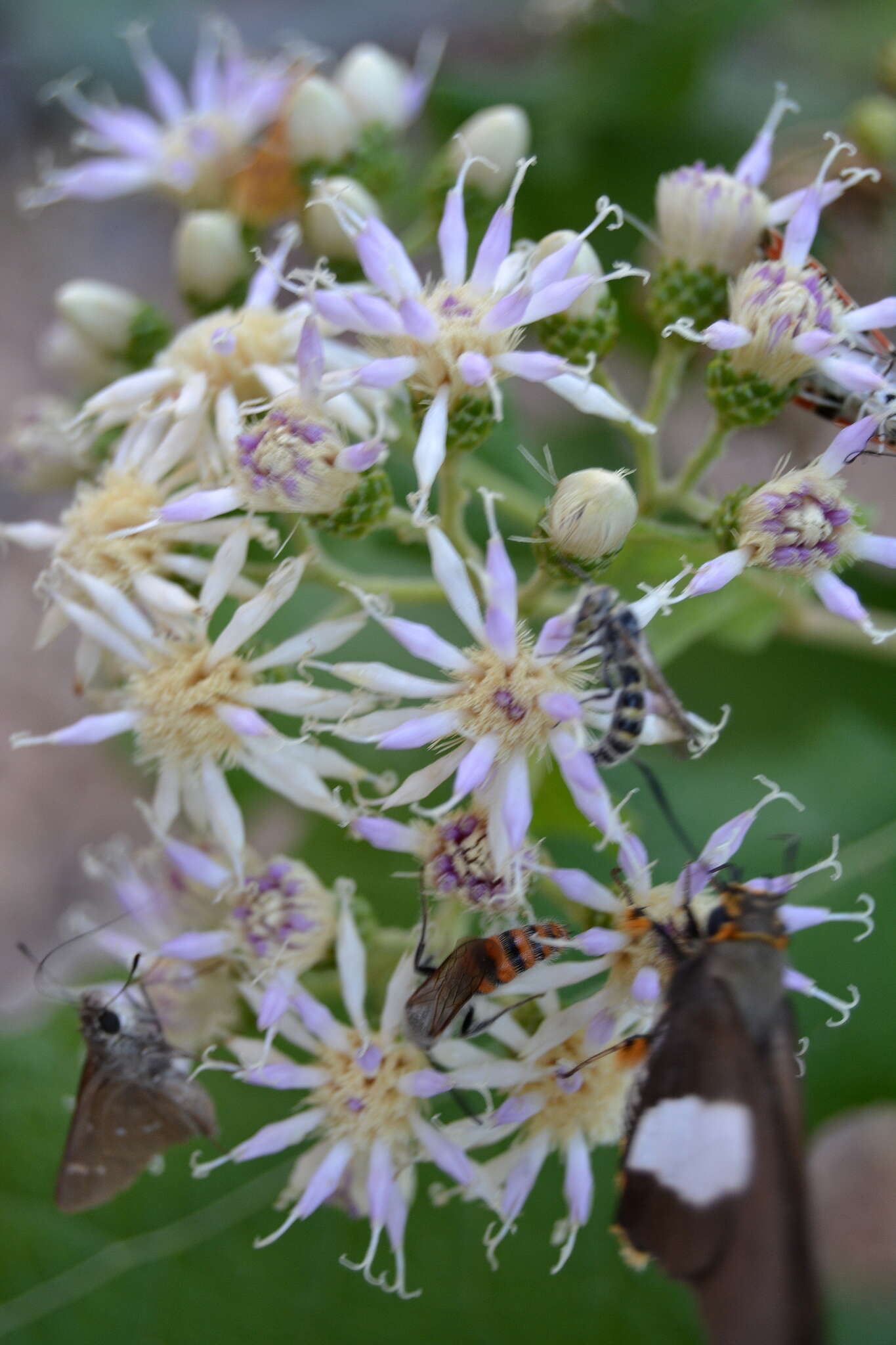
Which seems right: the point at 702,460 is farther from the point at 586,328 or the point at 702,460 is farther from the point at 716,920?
the point at 716,920

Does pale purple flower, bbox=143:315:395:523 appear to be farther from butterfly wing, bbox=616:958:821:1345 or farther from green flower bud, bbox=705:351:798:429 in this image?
butterfly wing, bbox=616:958:821:1345

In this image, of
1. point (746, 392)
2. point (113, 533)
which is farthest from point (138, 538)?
point (746, 392)

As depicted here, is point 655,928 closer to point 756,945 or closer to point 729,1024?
point 756,945

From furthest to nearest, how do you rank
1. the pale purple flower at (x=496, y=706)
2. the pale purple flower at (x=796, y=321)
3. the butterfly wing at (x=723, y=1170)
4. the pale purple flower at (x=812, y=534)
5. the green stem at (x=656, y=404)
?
the green stem at (x=656, y=404), the pale purple flower at (x=796, y=321), the pale purple flower at (x=812, y=534), the pale purple flower at (x=496, y=706), the butterfly wing at (x=723, y=1170)

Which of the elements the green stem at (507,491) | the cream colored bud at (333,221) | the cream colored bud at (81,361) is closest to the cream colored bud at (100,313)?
the cream colored bud at (81,361)

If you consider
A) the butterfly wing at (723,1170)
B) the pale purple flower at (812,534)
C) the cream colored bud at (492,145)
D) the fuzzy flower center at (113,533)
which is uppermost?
the cream colored bud at (492,145)

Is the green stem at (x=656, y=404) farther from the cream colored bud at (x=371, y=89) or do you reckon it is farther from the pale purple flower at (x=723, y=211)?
the cream colored bud at (x=371, y=89)
